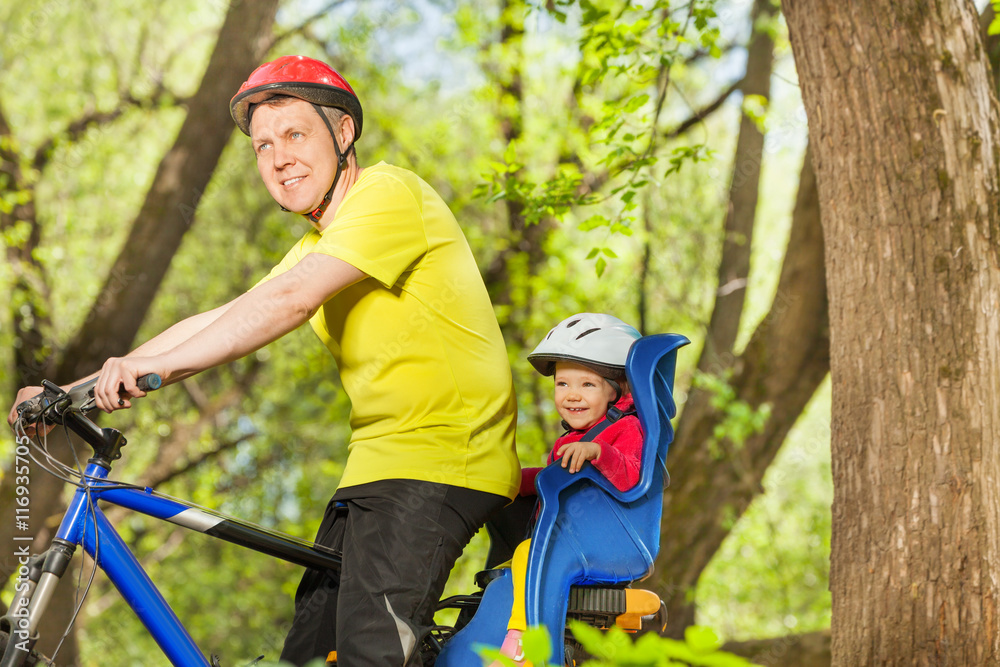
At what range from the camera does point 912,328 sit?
9.03 feet

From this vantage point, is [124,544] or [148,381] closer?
[148,381]

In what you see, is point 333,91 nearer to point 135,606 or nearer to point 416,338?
point 416,338

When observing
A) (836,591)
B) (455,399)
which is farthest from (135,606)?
(836,591)

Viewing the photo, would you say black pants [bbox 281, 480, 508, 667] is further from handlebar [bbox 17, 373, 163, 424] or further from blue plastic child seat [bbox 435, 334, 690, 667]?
handlebar [bbox 17, 373, 163, 424]

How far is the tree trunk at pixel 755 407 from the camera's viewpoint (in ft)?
16.8

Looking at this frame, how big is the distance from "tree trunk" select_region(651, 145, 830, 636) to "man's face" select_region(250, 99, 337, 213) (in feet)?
12.1

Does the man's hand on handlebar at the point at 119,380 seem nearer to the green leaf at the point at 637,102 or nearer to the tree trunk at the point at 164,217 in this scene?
the green leaf at the point at 637,102

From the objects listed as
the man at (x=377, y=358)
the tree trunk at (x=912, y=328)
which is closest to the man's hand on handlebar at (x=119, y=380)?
the man at (x=377, y=358)

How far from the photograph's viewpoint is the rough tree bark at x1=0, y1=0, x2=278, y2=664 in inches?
202

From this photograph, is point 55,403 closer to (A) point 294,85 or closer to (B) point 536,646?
(A) point 294,85

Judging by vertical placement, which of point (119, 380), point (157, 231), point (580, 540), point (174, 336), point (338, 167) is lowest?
point (580, 540)

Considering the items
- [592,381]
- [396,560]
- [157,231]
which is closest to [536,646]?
[396,560]

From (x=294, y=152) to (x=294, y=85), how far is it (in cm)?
17

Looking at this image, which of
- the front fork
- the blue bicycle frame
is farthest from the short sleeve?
the front fork
